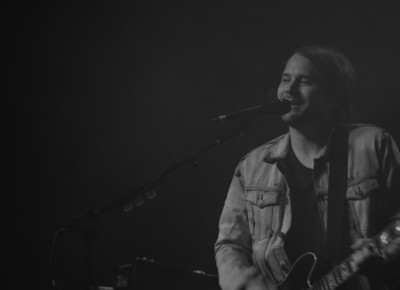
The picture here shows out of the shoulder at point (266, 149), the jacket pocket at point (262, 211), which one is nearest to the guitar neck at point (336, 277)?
the jacket pocket at point (262, 211)

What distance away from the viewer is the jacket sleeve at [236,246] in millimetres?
2070

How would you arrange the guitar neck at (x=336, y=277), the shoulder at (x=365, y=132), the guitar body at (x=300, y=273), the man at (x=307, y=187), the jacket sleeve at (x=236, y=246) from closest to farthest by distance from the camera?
the guitar neck at (x=336, y=277)
the guitar body at (x=300, y=273)
the man at (x=307, y=187)
the shoulder at (x=365, y=132)
the jacket sleeve at (x=236, y=246)

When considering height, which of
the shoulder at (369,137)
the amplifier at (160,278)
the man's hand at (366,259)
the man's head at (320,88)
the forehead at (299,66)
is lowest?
the amplifier at (160,278)

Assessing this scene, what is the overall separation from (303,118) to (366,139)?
31cm

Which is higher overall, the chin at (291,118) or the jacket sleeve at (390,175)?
the chin at (291,118)

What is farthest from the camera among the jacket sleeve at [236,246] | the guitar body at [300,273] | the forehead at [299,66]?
the forehead at [299,66]

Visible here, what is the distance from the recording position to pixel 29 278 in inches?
113

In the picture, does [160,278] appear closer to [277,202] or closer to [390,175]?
[277,202]

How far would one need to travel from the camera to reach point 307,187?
6.66 ft

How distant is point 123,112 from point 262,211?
4.39 feet

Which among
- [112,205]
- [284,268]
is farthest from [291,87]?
[112,205]

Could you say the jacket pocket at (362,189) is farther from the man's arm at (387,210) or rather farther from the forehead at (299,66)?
the forehead at (299,66)

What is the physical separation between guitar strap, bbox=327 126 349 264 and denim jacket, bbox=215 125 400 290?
2 cm

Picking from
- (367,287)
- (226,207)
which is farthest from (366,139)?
(226,207)
